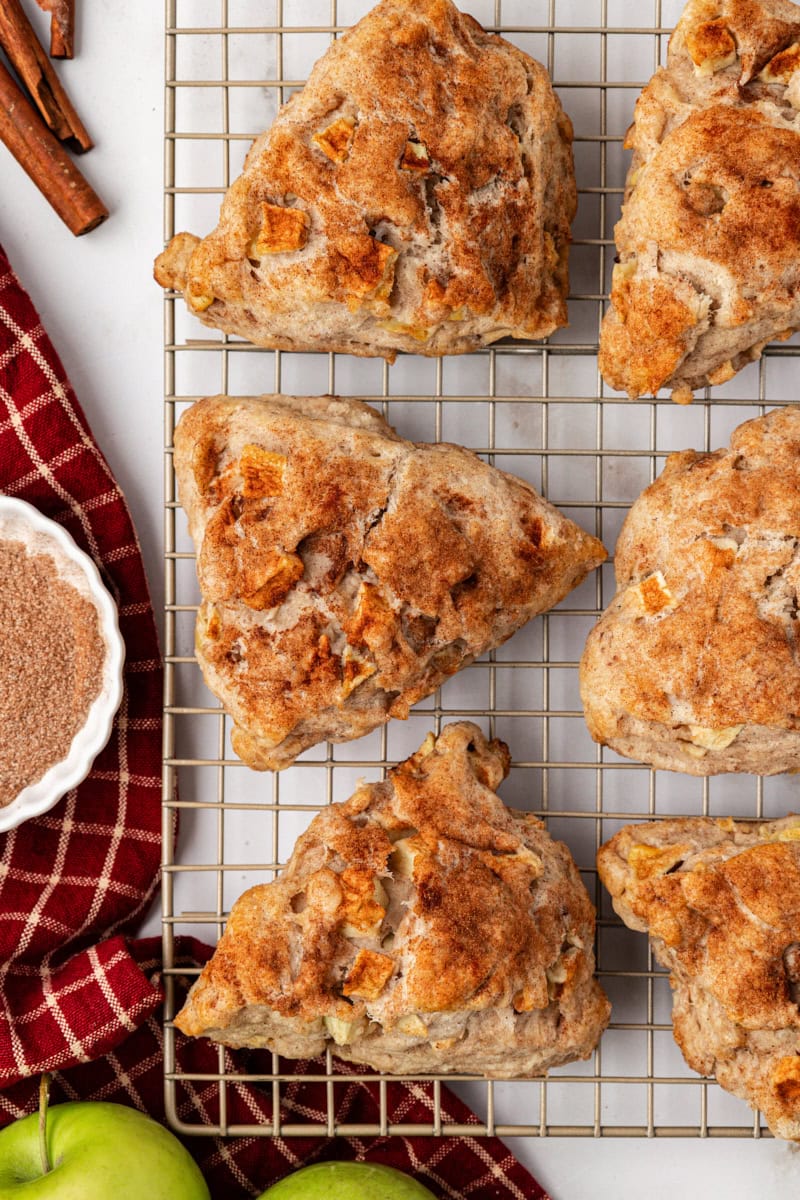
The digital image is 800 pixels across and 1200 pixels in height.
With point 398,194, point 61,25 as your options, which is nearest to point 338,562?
point 398,194

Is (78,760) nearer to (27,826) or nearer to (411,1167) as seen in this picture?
(27,826)

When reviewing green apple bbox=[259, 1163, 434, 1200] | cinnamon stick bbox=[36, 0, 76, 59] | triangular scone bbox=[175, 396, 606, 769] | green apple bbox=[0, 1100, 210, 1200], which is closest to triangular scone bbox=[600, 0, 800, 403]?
triangular scone bbox=[175, 396, 606, 769]

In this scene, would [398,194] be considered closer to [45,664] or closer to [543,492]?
[543,492]

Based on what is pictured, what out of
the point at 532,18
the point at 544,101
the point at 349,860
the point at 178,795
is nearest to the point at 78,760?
the point at 178,795

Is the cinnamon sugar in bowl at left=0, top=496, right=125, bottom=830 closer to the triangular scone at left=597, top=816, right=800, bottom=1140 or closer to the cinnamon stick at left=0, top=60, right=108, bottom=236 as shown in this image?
the cinnamon stick at left=0, top=60, right=108, bottom=236

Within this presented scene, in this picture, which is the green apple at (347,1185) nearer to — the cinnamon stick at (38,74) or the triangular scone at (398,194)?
the triangular scone at (398,194)

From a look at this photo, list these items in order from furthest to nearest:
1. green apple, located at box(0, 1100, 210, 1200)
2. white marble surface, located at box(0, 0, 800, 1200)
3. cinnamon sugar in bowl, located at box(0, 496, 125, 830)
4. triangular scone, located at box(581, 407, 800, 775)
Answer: white marble surface, located at box(0, 0, 800, 1200) → cinnamon sugar in bowl, located at box(0, 496, 125, 830) → green apple, located at box(0, 1100, 210, 1200) → triangular scone, located at box(581, 407, 800, 775)
